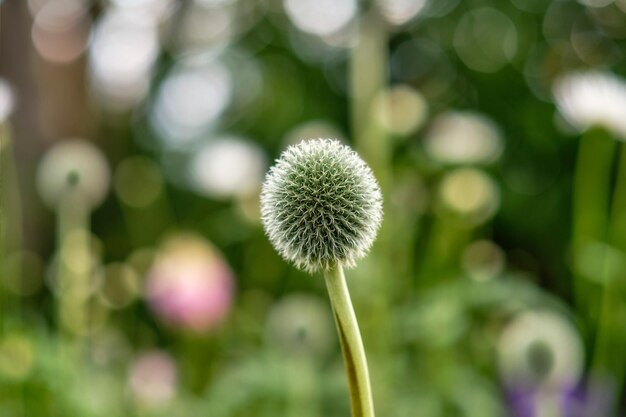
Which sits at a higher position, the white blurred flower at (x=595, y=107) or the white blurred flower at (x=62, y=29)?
the white blurred flower at (x=62, y=29)

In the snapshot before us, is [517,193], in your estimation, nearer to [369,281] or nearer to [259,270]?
[259,270]

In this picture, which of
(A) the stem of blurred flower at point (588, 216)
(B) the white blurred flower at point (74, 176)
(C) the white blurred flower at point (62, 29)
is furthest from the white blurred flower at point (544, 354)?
(C) the white blurred flower at point (62, 29)

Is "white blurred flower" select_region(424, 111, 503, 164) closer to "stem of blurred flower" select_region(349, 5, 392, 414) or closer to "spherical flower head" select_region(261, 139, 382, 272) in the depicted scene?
"stem of blurred flower" select_region(349, 5, 392, 414)

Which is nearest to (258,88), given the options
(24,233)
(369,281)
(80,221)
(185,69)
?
(185,69)

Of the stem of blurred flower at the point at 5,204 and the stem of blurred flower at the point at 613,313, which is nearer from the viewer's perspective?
the stem of blurred flower at the point at 5,204

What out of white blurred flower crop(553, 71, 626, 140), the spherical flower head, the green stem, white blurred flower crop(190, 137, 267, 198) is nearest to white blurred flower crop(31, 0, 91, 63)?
white blurred flower crop(190, 137, 267, 198)

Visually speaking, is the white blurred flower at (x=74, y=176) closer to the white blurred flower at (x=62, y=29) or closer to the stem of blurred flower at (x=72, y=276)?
the stem of blurred flower at (x=72, y=276)
